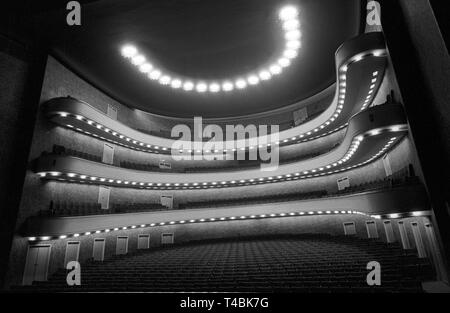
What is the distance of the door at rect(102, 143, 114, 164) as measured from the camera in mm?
19492

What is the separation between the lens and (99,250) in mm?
16922

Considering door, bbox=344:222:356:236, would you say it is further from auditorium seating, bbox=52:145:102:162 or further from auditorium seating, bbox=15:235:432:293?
auditorium seating, bbox=52:145:102:162

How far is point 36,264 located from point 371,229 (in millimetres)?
20196

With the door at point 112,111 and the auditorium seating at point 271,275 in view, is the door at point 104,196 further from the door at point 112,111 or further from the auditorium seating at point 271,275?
the door at point 112,111

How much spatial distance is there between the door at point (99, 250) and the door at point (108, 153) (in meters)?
5.90

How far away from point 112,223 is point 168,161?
9.53 metres

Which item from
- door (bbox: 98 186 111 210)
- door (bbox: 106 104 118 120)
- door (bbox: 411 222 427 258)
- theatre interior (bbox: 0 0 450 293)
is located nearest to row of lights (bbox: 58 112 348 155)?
theatre interior (bbox: 0 0 450 293)

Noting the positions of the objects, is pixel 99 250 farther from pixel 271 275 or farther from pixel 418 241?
pixel 418 241

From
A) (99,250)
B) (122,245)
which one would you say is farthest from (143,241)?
(99,250)

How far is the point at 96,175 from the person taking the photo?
16.1m

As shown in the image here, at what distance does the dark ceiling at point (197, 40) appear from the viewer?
42.6 ft

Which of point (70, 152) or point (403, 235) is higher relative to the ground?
point (70, 152)
